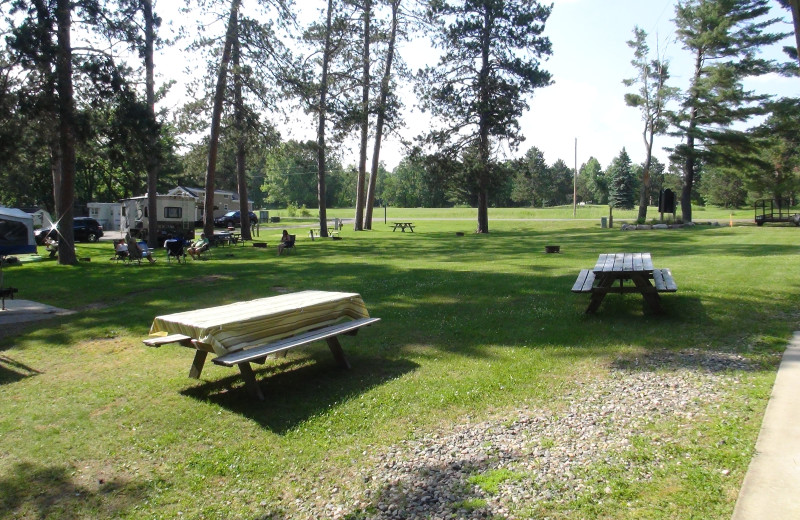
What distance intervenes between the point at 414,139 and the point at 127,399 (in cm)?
2907

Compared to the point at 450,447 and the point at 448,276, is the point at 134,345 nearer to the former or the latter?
the point at 450,447

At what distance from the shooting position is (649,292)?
8211 millimetres

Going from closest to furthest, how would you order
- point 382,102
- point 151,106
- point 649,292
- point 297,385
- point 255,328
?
point 255,328
point 297,385
point 649,292
point 151,106
point 382,102

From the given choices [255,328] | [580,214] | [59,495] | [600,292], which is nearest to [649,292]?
[600,292]

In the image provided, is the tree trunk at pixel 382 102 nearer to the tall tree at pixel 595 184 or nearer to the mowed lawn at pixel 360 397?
the mowed lawn at pixel 360 397

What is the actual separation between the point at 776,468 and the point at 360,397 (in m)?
3.48

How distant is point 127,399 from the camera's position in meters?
5.95

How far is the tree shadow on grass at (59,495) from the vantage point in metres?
3.81

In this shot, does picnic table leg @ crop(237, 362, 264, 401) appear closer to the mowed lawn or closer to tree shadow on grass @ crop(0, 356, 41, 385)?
the mowed lawn

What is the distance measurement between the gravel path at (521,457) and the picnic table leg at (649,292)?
2.50 m

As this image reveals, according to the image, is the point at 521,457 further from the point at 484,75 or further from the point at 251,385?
the point at 484,75

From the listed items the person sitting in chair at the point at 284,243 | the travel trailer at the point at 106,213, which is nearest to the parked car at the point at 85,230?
the travel trailer at the point at 106,213

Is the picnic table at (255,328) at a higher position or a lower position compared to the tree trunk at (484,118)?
lower

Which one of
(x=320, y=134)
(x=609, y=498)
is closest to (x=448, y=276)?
(x=609, y=498)
